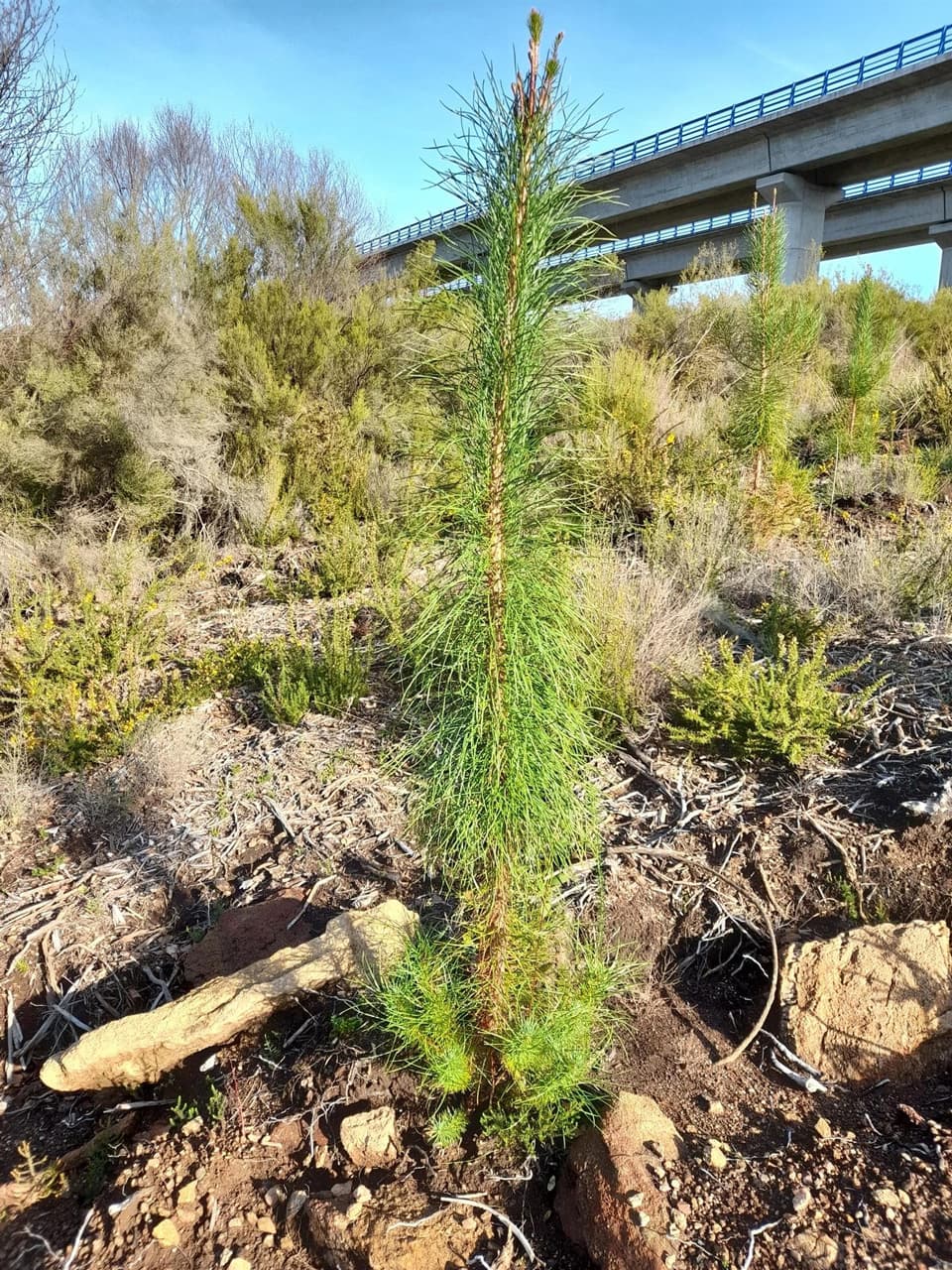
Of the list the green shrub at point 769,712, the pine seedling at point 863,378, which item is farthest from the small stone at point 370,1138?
the pine seedling at point 863,378

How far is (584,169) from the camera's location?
4.83 ft

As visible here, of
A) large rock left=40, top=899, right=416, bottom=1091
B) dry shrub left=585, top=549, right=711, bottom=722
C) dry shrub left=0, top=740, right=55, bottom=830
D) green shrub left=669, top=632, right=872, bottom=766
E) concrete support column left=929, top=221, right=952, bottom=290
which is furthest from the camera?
concrete support column left=929, top=221, right=952, bottom=290

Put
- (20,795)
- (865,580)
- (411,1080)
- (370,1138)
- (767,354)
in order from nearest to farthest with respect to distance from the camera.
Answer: (370,1138) < (411,1080) < (20,795) < (865,580) < (767,354)

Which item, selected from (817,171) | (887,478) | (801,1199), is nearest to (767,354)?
(887,478)

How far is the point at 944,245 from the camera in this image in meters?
22.2

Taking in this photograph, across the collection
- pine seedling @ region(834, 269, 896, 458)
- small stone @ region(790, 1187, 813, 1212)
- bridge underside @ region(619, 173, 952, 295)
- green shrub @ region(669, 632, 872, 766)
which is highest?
bridge underside @ region(619, 173, 952, 295)

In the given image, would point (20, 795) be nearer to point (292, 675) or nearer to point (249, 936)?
point (292, 675)

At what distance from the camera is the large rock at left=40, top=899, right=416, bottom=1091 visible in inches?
82.8

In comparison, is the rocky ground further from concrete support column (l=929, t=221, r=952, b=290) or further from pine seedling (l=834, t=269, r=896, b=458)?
concrete support column (l=929, t=221, r=952, b=290)

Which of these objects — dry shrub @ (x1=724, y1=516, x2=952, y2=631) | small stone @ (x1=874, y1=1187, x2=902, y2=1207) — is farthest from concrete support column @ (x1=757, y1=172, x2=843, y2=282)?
small stone @ (x1=874, y1=1187, x2=902, y2=1207)

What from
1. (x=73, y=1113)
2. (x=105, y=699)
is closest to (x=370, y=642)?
(x=105, y=699)

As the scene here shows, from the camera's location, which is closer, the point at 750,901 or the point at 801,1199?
the point at 801,1199

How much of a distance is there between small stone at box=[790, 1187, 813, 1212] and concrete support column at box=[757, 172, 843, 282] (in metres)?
20.6

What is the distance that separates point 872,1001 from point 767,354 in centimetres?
501
